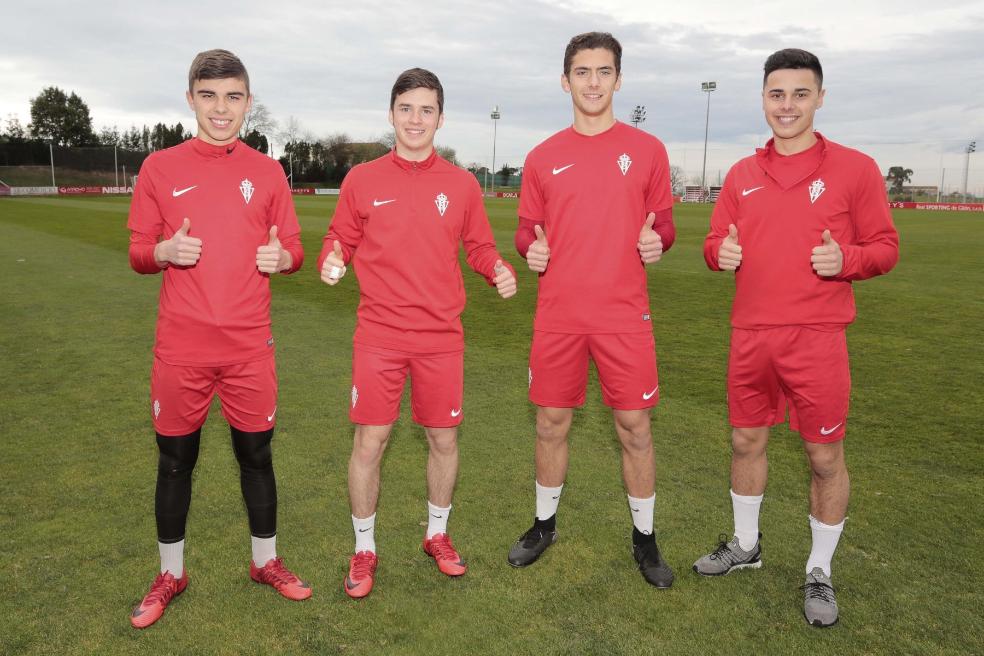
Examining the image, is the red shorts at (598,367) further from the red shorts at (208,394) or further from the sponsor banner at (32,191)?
the sponsor banner at (32,191)

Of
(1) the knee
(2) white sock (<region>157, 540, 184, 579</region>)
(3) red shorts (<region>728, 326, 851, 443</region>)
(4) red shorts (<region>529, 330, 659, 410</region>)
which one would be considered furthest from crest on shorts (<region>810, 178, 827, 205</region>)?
(2) white sock (<region>157, 540, 184, 579</region>)

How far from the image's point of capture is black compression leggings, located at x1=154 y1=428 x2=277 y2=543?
321 cm

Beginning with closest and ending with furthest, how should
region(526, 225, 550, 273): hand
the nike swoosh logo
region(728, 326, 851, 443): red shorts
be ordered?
the nike swoosh logo < region(728, 326, 851, 443): red shorts < region(526, 225, 550, 273): hand

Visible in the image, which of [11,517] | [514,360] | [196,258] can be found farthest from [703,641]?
[514,360]

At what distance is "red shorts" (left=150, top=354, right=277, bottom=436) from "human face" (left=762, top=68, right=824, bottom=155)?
248cm

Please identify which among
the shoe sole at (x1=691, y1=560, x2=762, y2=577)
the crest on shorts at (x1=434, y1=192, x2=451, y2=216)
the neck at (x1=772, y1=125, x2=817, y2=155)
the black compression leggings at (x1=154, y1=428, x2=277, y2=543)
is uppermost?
the neck at (x1=772, y1=125, x2=817, y2=155)

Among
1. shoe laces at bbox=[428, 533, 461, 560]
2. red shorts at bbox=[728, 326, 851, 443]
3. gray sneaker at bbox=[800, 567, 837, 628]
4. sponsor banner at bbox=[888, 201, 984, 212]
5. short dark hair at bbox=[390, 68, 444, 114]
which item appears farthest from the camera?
sponsor banner at bbox=[888, 201, 984, 212]

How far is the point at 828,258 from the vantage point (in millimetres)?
3076

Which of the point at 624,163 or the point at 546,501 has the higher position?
the point at 624,163

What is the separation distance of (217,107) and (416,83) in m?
0.86

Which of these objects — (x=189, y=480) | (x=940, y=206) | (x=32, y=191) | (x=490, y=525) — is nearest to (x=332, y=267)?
(x=189, y=480)

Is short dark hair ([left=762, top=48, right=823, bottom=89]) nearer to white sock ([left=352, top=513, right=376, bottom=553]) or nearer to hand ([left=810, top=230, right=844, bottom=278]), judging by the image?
hand ([left=810, top=230, right=844, bottom=278])

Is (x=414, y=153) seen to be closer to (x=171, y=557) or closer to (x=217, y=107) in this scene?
(x=217, y=107)

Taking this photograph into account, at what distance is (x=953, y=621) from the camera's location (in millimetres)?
3129
